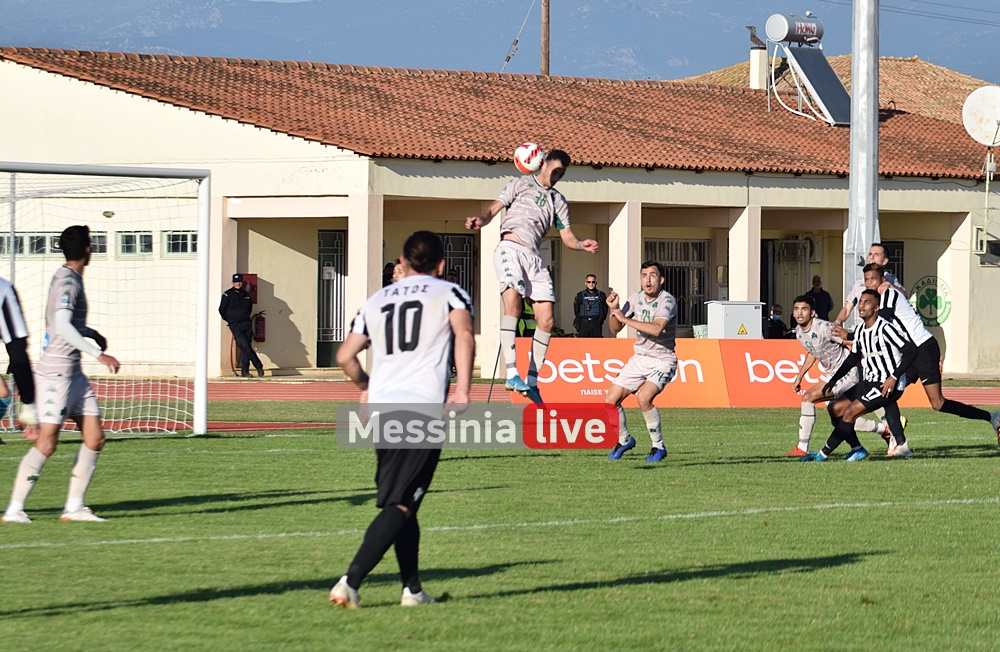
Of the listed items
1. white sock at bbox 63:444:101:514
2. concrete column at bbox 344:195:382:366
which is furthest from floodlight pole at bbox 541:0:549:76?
white sock at bbox 63:444:101:514

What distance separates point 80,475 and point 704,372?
14.6 m

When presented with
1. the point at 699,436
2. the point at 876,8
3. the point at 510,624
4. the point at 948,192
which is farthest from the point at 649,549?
the point at 948,192

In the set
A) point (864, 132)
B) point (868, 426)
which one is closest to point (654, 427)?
point (868, 426)

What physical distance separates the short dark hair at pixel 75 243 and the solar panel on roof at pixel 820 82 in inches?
1311

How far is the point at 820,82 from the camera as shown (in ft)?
137

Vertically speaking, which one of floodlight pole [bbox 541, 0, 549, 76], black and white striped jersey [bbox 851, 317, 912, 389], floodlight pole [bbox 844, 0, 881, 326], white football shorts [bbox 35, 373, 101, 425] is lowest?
white football shorts [bbox 35, 373, 101, 425]

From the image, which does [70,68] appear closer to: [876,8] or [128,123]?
[128,123]

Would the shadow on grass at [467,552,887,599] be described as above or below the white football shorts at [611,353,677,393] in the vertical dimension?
below

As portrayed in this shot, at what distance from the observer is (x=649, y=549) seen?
9.34 m

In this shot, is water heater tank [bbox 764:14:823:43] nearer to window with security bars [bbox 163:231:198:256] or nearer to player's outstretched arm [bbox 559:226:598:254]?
window with security bars [bbox 163:231:198:256]

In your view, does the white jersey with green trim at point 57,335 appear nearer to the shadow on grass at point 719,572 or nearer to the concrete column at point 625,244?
the shadow on grass at point 719,572

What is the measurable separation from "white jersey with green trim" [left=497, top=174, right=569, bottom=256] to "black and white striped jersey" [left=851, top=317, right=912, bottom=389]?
331 centimetres

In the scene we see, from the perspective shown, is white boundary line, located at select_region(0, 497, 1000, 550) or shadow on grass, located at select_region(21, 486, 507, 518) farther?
shadow on grass, located at select_region(21, 486, 507, 518)

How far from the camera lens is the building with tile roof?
32906mm
